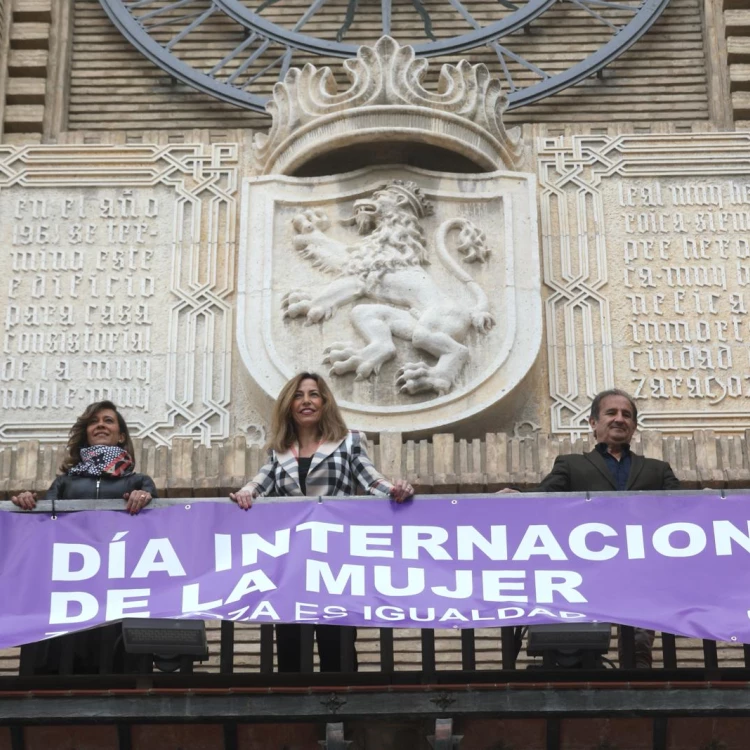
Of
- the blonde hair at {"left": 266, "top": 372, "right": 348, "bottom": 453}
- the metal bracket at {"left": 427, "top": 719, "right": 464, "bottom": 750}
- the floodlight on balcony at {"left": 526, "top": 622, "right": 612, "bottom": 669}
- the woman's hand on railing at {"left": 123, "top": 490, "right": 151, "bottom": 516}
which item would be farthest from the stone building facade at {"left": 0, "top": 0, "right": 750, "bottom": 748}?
the metal bracket at {"left": 427, "top": 719, "right": 464, "bottom": 750}

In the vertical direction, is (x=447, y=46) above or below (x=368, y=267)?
above

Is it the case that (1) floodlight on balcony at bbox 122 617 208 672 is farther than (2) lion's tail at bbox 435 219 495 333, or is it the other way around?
(2) lion's tail at bbox 435 219 495 333

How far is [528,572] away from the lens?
37.2 feet

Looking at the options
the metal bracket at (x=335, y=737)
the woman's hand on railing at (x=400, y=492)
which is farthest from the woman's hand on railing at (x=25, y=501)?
the metal bracket at (x=335, y=737)

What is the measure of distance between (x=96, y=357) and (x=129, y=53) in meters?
3.50

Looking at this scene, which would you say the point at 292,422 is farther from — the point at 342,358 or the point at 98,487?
the point at 342,358

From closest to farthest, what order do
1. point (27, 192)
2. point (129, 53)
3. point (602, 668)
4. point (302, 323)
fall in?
point (602, 668), point (302, 323), point (27, 192), point (129, 53)

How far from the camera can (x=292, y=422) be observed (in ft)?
39.4

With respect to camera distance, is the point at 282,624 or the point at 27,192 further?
the point at 27,192

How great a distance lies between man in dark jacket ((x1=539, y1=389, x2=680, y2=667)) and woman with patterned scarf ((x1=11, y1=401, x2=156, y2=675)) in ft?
7.58

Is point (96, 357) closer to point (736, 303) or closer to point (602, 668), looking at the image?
point (736, 303)

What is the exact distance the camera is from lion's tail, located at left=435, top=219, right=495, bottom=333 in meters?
16.1

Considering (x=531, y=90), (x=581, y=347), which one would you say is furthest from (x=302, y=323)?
(x=531, y=90)

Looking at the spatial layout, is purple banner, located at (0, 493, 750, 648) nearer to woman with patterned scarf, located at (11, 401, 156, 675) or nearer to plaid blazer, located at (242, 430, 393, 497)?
woman with patterned scarf, located at (11, 401, 156, 675)
